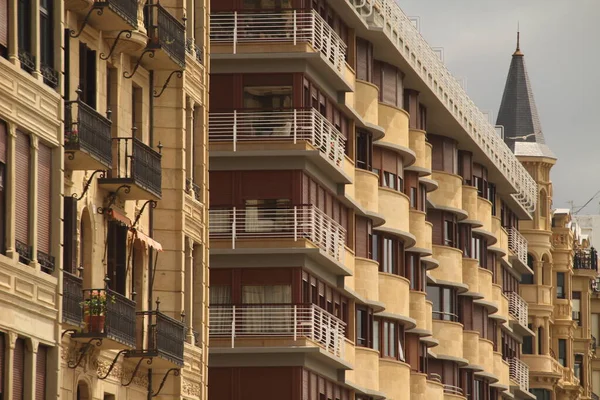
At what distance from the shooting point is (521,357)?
394 ft

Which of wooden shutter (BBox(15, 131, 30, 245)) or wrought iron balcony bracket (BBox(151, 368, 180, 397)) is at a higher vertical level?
wooden shutter (BBox(15, 131, 30, 245))

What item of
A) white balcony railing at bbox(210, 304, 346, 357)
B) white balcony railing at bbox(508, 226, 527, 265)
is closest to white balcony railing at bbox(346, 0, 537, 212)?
white balcony railing at bbox(508, 226, 527, 265)

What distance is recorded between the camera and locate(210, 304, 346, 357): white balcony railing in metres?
66.9

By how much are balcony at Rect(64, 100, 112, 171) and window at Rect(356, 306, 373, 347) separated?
2976cm

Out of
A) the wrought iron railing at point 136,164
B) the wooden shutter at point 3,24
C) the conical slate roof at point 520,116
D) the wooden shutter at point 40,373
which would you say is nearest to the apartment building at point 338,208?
the wrought iron railing at point 136,164

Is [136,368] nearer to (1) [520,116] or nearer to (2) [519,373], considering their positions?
(2) [519,373]

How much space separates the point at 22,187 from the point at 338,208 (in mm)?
31930

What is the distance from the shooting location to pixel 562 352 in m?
129

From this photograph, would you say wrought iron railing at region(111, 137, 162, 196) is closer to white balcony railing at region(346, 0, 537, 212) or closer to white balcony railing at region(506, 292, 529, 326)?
white balcony railing at region(346, 0, 537, 212)

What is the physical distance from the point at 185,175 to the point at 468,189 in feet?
136

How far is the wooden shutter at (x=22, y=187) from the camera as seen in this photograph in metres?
42.6

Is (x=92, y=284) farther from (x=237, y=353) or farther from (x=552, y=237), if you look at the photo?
(x=552, y=237)

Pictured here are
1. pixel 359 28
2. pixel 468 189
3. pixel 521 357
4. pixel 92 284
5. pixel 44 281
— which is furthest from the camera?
pixel 521 357

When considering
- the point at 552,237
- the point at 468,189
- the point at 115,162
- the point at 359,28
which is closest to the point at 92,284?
the point at 115,162
